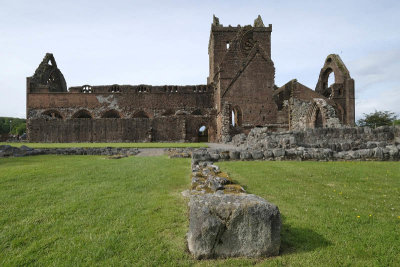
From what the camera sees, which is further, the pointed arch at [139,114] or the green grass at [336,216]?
the pointed arch at [139,114]

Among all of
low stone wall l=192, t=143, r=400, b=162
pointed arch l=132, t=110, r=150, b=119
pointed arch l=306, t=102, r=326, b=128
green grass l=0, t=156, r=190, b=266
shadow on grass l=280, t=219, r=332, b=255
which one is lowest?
shadow on grass l=280, t=219, r=332, b=255

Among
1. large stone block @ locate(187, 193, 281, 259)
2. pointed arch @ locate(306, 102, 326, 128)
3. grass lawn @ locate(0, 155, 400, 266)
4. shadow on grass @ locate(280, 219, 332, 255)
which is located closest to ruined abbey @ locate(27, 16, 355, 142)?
pointed arch @ locate(306, 102, 326, 128)

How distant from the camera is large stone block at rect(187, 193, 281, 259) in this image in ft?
6.97

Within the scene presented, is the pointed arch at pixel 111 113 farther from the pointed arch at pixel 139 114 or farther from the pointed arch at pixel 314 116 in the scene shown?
the pointed arch at pixel 314 116

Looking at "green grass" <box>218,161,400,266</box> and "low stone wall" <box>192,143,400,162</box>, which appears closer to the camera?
"green grass" <box>218,161,400,266</box>

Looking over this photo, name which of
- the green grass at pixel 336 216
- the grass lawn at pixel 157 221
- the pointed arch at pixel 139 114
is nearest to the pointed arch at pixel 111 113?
the pointed arch at pixel 139 114

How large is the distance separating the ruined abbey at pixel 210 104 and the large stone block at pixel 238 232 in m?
15.9

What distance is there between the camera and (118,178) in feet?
17.4

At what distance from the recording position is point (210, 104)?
1282 inches

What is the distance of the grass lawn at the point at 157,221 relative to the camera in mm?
2092

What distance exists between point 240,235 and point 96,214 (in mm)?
1843

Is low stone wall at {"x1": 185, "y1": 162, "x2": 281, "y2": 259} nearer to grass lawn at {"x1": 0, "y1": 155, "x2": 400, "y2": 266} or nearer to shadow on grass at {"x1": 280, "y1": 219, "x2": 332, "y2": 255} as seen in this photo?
grass lawn at {"x1": 0, "y1": 155, "x2": 400, "y2": 266}

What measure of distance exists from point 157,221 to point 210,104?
1188 inches

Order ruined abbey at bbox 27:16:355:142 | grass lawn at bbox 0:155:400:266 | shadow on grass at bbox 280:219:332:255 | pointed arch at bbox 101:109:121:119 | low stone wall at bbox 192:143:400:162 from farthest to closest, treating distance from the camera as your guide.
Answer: pointed arch at bbox 101:109:121:119, ruined abbey at bbox 27:16:355:142, low stone wall at bbox 192:143:400:162, shadow on grass at bbox 280:219:332:255, grass lawn at bbox 0:155:400:266
